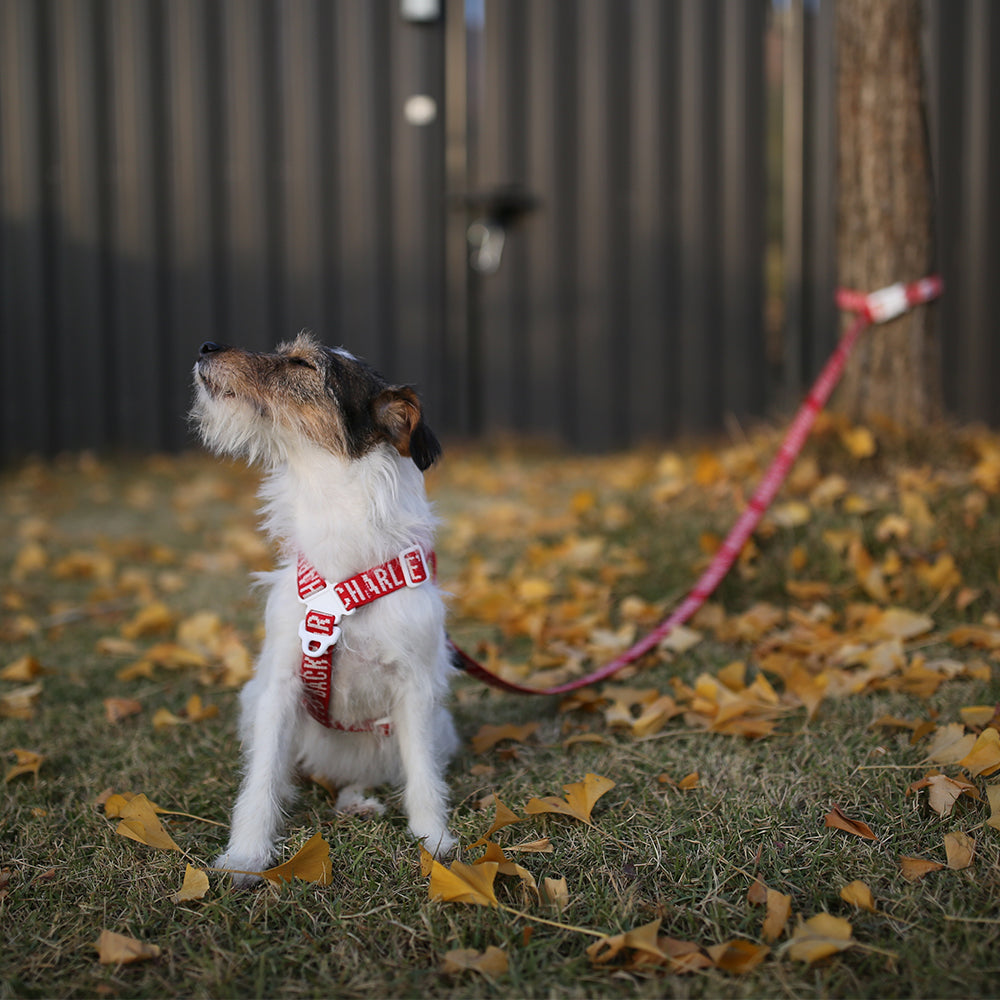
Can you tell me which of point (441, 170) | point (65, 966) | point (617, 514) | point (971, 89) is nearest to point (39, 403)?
point (441, 170)

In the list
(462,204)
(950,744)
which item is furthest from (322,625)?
(462,204)

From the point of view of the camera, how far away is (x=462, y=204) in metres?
7.78

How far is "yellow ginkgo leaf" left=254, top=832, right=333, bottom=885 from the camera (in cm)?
188

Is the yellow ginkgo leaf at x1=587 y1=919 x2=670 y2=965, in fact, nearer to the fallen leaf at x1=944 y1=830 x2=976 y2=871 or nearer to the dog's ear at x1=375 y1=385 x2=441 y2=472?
the fallen leaf at x1=944 y1=830 x2=976 y2=871

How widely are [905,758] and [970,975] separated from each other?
32.2 inches

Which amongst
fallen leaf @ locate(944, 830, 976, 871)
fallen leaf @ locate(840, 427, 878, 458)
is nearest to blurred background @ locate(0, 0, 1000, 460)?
fallen leaf @ locate(840, 427, 878, 458)

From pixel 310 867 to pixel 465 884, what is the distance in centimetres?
36

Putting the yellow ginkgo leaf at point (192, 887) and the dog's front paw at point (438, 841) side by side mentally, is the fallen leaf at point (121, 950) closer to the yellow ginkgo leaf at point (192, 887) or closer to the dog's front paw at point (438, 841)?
the yellow ginkgo leaf at point (192, 887)

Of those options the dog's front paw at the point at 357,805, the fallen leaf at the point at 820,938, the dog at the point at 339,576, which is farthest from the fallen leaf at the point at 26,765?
the fallen leaf at the point at 820,938

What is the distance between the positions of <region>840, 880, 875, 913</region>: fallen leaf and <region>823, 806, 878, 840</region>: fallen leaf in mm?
245

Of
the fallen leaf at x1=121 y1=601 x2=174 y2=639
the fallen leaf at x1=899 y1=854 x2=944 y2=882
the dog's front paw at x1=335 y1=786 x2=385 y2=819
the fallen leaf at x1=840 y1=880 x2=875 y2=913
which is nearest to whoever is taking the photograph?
the fallen leaf at x1=840 y1=880 x2=875 y2=913

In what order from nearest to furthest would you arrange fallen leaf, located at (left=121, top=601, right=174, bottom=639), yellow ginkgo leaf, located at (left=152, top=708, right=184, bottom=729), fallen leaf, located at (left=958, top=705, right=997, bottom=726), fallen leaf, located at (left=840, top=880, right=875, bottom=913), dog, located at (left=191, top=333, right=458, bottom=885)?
fallen leaf, located at (left=840, top=880, right=875, bottom=913) < dog, located at (left=191, top=333, right=458, bottom=885) < fallen leaf, located at (left=958, top=705, right=997, bottom=726) < yellow ginkgo leaf, located at (left=152, top=708, right=184, bottom=729) < fallen leaf, located at (left=121, top=601, right=174, bottom=639)

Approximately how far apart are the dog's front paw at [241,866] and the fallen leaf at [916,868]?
1358 mm

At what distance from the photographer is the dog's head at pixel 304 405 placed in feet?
7.18
